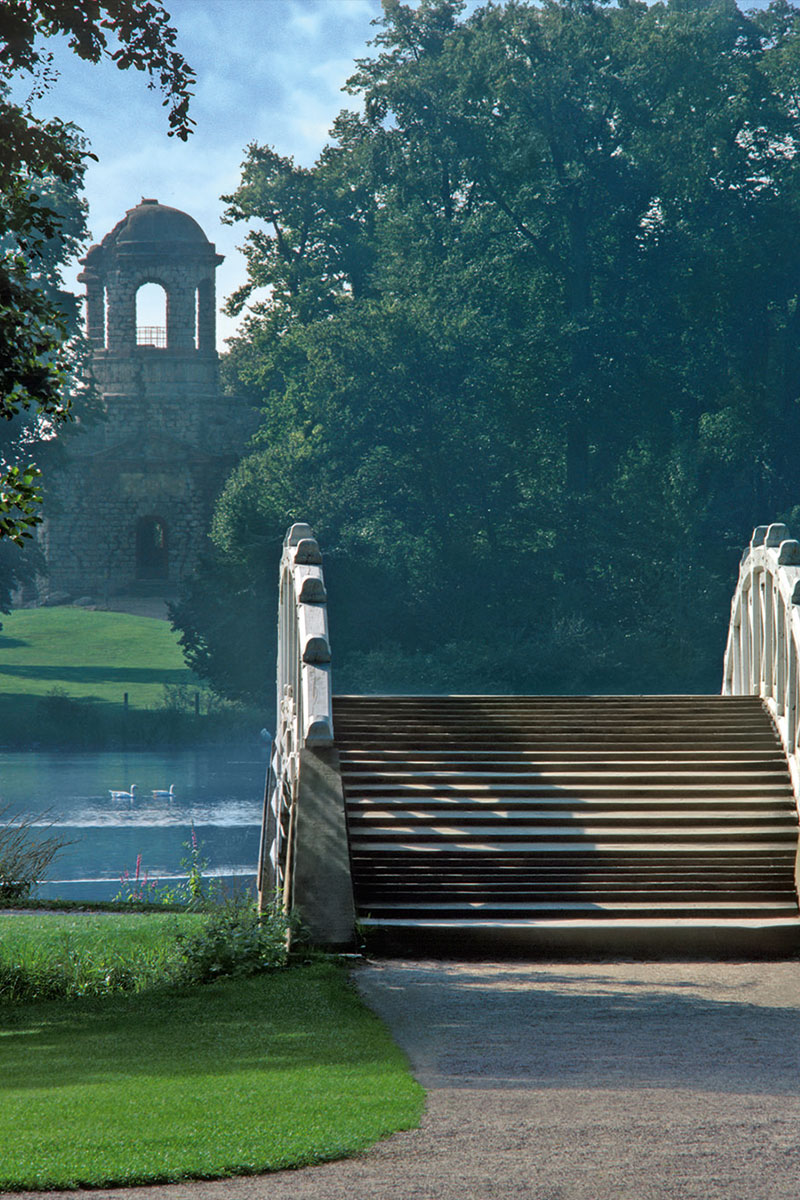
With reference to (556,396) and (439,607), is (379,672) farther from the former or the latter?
(556,396)

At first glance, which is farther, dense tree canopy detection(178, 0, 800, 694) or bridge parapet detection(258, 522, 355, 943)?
dense tree canopy detection(178, 0, 800, 694)

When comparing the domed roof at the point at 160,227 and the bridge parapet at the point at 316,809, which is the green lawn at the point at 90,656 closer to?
the domed roof at the point at 160,227

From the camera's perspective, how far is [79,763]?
4041cm

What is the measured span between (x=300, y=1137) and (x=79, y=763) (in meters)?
36.0

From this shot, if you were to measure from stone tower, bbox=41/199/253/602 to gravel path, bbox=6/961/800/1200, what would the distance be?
45817 millimetres

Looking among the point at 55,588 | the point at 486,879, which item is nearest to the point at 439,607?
the point at 55,588

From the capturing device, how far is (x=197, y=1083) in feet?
21.2

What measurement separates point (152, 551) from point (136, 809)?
914 inches

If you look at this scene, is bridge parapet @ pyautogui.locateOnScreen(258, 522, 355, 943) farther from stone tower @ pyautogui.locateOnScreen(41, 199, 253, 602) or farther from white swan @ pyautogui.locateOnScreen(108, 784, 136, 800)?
stone tower @ pyautogui.locateOnScreen(41, 199, 253, 602)

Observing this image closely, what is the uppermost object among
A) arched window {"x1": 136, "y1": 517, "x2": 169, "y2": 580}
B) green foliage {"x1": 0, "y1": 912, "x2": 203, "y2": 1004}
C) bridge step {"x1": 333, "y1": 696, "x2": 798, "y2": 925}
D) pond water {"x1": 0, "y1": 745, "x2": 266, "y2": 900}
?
arched window {"x1": 136, "y1": 517, "x2": 169, "y2": 580}

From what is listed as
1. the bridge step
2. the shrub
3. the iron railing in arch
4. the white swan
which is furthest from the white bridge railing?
the white swan

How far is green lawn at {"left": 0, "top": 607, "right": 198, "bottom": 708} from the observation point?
1841 inches

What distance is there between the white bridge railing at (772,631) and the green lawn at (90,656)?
104 ft

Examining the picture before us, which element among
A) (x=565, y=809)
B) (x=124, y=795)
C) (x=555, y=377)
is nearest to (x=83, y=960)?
(x=565, y=809)
